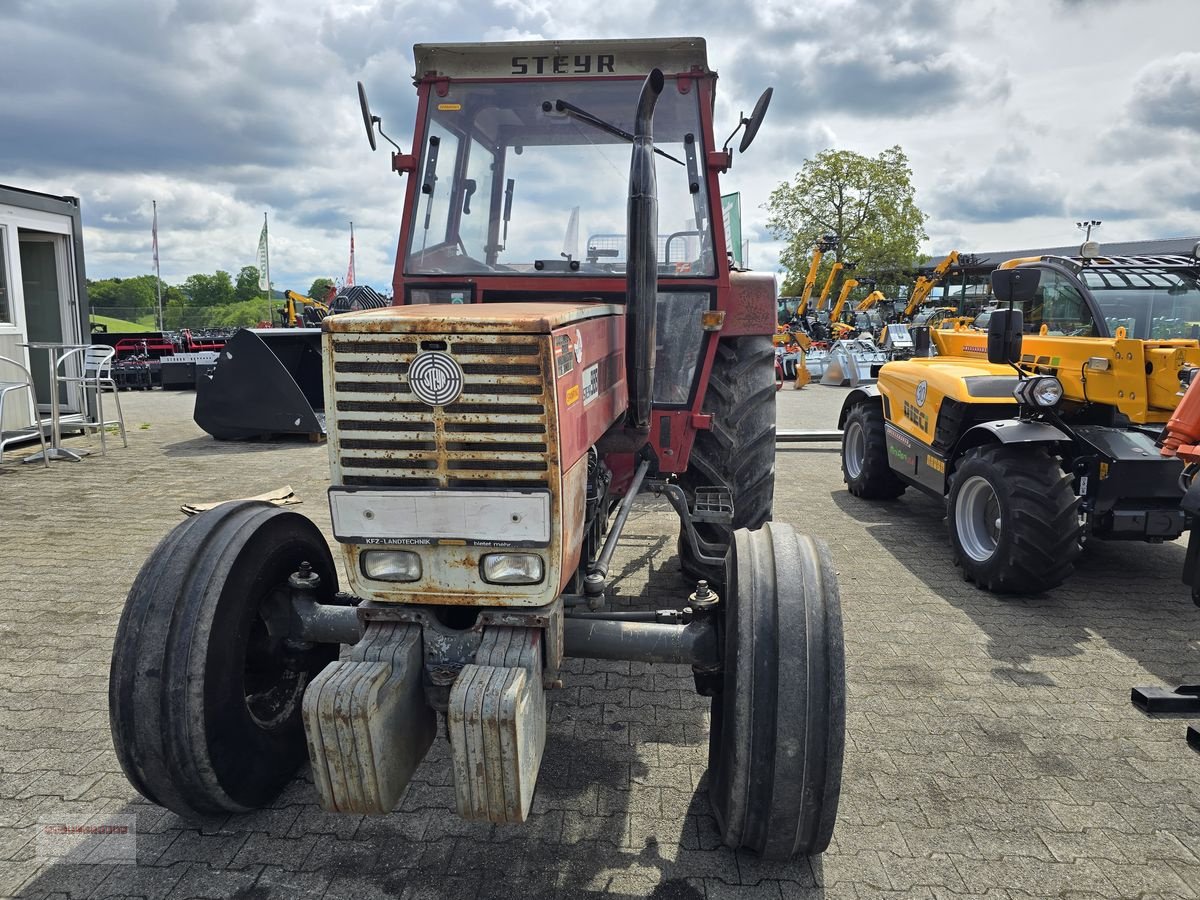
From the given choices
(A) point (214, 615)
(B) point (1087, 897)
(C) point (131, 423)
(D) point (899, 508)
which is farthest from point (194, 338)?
(B) point (1087, 897)

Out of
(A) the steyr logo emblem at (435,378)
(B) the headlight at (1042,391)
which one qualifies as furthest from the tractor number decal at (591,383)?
(B) the headlight at (1042,391)

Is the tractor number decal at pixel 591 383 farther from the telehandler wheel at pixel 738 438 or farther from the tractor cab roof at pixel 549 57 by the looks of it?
the tractor cab roof at pixel 549 57

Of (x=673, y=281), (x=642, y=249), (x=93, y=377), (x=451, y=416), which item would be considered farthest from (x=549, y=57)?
(x=93, y=377)

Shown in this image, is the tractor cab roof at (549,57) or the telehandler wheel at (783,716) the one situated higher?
the tractor cab roof at (549,57)

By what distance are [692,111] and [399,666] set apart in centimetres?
296

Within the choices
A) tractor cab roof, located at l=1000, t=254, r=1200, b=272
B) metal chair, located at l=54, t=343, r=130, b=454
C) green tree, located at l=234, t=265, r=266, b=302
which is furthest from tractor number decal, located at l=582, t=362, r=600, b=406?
green tree, located at l=234, t=265, r=266, b=302

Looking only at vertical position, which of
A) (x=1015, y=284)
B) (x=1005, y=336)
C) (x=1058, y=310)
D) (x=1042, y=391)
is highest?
(x=1015, y=284)

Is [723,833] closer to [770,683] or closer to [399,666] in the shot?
[770,683]

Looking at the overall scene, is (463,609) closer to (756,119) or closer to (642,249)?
(642,249)

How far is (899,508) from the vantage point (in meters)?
7.44

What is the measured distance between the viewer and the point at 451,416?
90.8 inches

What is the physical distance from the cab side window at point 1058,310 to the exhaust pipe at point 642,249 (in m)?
4.38

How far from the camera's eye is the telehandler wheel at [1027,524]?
15.8 feet

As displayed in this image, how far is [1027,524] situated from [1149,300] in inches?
87.6
